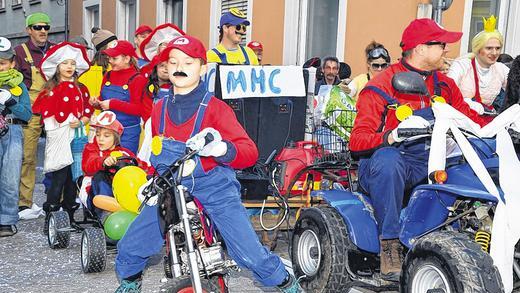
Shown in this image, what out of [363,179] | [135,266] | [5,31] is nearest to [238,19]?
[363,179]

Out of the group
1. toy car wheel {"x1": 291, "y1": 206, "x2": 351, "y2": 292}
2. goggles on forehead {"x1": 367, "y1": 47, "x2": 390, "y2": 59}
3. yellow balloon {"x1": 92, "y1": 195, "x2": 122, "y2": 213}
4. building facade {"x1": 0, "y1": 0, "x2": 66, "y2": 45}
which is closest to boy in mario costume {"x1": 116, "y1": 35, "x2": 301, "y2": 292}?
toy car wheel {"x1": 291, "y1": 206, "x2": 351, "y2": 292}

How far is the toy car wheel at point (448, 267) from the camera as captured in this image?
132 inches

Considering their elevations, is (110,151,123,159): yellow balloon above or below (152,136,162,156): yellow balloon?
below

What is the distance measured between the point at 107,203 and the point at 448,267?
10.2ft

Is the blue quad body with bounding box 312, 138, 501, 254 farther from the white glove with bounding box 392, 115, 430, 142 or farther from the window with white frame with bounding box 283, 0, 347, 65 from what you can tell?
the window with white frame with bounding box 283, 0, 347, 65

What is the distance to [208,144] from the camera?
353 centimetres

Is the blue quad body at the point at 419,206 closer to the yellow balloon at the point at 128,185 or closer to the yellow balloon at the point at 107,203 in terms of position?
the yellow balloon at the point at 128,185

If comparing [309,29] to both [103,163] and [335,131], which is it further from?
[103,163]

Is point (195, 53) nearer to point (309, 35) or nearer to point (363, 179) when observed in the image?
point (363, 179)

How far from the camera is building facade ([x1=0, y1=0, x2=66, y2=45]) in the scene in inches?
867

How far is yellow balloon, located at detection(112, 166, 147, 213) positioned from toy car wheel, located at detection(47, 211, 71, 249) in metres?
0.81

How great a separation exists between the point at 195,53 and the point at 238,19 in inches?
138

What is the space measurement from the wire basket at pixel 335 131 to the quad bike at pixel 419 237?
916 millimetres

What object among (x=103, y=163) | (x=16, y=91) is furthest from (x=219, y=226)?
(x=16, y=91)
